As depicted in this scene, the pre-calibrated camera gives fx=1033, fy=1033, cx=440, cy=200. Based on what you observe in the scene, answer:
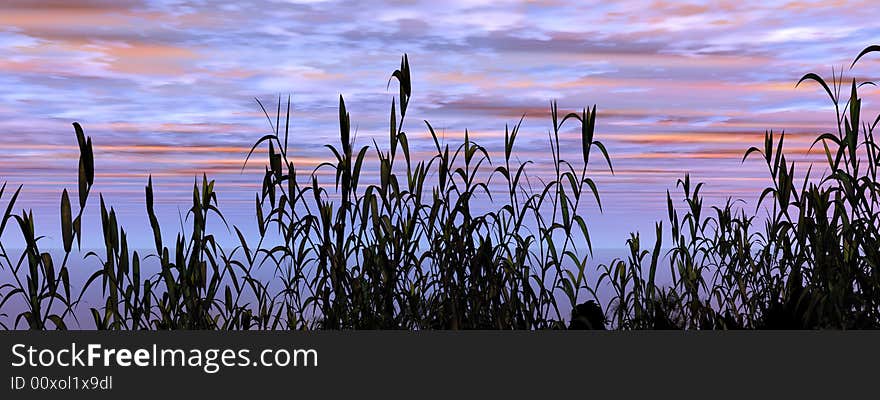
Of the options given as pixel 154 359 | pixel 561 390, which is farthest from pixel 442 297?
pixel 154 359

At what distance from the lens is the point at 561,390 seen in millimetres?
3764

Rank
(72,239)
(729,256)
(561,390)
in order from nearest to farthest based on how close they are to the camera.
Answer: (561,390) < (72,239) < (729,256)

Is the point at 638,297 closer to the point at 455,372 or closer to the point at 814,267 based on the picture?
the point at 814,267

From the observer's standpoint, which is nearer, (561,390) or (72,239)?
(561,390)

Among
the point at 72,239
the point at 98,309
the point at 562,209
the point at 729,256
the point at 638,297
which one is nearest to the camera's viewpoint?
the point at 72,239

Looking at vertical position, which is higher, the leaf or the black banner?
the leaf

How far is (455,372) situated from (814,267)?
1886 mm

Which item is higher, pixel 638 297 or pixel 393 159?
pixel 393 159

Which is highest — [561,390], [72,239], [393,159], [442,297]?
[393,159]

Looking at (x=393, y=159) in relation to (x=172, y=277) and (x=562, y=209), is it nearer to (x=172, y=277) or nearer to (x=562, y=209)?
(x=562, y=209)

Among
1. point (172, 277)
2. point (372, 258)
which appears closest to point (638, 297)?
point (372, 258)

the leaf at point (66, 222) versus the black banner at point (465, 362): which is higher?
the leaf at point (66, 222)

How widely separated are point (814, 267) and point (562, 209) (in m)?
1.21

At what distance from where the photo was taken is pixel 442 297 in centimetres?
462
